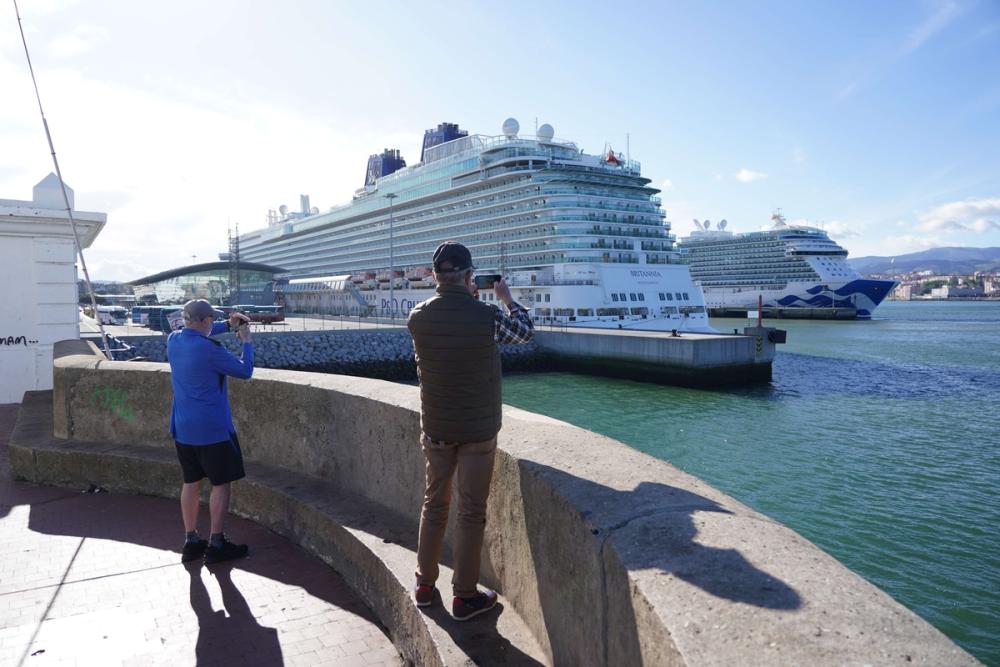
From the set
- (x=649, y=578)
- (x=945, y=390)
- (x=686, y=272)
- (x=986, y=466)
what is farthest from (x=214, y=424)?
(x=686, y=272)

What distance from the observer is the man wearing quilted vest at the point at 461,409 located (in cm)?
236

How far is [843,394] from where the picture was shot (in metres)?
21.3

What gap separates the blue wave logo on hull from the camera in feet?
251

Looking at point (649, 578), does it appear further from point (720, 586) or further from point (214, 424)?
point (214, 424)

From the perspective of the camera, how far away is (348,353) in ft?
95.2

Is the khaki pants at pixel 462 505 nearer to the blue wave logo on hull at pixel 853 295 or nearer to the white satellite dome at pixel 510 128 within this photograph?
the white satellite dome at pixel 510 128

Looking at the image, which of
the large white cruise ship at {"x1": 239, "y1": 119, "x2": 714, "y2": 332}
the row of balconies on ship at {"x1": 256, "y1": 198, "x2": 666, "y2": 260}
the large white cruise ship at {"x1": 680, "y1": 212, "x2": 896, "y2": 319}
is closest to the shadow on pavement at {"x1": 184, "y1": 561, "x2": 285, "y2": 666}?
the large white cruise ship at {"x1": 239, "y1": 119, "x2": 714, "y2": 332}

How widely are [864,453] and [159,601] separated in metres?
13.9

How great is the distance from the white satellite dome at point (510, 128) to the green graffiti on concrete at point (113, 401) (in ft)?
160

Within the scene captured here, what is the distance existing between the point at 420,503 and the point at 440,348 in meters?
1.20

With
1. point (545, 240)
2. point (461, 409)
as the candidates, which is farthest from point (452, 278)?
Answer: point (545, 240)

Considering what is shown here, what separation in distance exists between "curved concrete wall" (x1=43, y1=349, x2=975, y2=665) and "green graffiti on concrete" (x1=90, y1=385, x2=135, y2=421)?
2248 mm

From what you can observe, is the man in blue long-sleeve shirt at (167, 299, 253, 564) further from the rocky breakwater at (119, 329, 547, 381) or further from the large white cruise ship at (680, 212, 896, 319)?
the large white cruise ship at (680, 212, 896, 319)

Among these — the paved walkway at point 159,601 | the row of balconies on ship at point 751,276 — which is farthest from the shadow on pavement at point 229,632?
the row of balconies on ship at point 751,276
